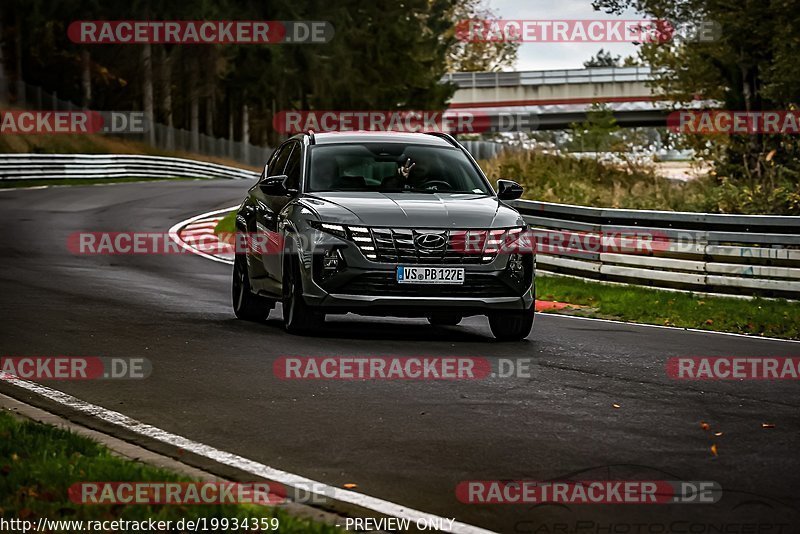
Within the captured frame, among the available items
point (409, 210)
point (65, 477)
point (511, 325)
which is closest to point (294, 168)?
point (409, 210)

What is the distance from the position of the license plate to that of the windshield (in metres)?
1.26

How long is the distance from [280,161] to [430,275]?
10.9 ft

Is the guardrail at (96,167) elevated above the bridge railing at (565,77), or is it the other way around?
the bridge railing at (565,77)

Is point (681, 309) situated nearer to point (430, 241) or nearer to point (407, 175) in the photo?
point (407, 175)

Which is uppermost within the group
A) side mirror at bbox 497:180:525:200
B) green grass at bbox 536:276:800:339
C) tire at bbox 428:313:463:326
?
side mirror at bbox 497:180:525:200

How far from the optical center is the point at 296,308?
12422 millimetres

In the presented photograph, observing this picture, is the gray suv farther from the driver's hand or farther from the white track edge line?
the white track edge line

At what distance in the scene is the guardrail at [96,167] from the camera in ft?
152

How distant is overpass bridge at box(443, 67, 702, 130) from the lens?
89000 millimetres

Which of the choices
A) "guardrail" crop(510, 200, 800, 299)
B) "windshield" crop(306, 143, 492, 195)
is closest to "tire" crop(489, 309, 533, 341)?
"windshield" crop(306, 143, 492, 195)

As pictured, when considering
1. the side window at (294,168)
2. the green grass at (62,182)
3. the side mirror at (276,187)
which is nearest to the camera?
the side mirror at (276,187)

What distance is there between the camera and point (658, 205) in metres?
23.8

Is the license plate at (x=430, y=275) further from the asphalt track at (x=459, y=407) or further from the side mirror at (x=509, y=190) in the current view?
the side mirror at (x=509, y=190)

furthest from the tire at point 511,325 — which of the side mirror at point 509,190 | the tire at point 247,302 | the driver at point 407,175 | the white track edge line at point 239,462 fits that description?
the white track edge line at point 239,462
